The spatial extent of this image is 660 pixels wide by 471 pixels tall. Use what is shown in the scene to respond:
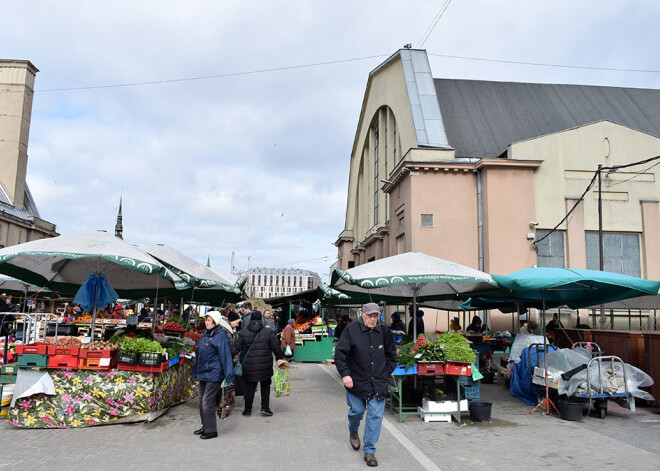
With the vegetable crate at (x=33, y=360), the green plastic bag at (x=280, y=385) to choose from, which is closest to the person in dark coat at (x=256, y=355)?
the green plastic bag at (x=280, y=385)

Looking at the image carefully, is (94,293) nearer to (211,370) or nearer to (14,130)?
(211,370)

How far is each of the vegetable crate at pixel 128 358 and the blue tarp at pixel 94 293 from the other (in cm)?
174

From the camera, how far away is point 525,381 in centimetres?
1080

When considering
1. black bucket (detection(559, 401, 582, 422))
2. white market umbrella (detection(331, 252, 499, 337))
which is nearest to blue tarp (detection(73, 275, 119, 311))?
white market umbrella (detection(331, 252, 499, 337))

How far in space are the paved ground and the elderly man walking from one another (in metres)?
0.50

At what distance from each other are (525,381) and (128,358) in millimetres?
7906

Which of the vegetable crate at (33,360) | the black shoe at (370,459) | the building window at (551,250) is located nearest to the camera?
the black shoe at (370,459)

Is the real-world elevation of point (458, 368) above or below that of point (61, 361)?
below

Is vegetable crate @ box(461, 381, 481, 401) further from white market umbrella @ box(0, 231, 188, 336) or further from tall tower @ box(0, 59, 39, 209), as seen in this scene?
tall tower @ box(0, 59, 39, 209)

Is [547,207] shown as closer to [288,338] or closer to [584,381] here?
[288,338]

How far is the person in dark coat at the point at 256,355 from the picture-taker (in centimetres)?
861

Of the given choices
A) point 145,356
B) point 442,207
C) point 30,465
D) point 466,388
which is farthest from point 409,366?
point 442,207

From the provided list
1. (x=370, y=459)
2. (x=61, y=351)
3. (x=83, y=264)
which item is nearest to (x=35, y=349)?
(x=61, y=351)

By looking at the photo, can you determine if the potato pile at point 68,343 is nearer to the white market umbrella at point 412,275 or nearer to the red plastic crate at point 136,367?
the red plastic crate at point 136,367
